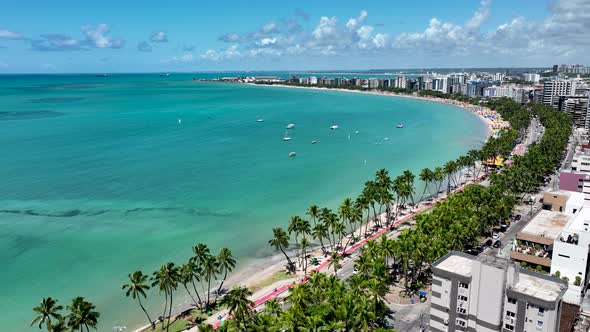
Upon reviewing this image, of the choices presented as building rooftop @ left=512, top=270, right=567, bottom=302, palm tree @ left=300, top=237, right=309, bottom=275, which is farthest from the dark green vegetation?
building rooftop @ left=512, top=270, right=567, bottom=302

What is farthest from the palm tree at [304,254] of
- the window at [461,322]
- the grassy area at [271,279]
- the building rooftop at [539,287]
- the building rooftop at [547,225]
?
the building rooftop at [547,225]

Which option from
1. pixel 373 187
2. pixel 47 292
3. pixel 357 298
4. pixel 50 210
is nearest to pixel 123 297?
pixel 47 292

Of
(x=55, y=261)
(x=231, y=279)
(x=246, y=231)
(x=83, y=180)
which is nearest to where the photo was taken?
(x=231, y=279)

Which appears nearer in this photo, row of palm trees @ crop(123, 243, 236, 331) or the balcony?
row of palm trees @ crop(123, 243, 236, 331)

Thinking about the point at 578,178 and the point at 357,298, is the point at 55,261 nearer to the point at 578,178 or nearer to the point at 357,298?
the point at 357,298

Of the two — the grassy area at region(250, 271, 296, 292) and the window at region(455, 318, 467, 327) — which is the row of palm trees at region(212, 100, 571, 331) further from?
the window at region(455, 318, 467, 327)

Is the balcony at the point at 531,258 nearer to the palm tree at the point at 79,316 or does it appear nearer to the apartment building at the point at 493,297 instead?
the apartment building at the point at 493,297

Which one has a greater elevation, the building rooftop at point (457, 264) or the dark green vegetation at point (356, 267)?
the building rooftop at point (457, 264)
